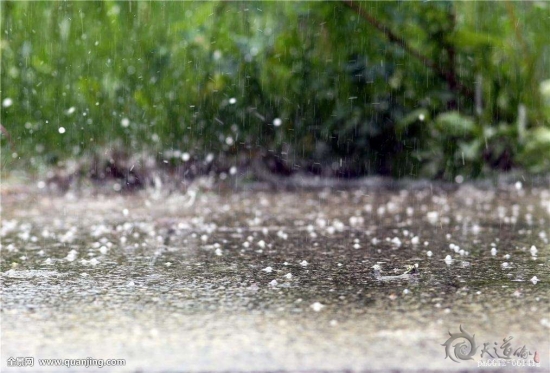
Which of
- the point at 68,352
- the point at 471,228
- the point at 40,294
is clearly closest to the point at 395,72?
the point at 471,228

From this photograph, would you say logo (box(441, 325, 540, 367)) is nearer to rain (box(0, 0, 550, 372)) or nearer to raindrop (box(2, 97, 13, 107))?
rain (box(0, 0, 550, 372))

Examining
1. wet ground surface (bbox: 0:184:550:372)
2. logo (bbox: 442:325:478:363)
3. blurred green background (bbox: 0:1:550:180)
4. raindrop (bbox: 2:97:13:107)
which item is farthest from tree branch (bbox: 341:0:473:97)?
logo (bbox: 442:325:478:363)

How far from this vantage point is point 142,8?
693cm

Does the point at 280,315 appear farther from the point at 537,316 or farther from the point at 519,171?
the point at 519,171

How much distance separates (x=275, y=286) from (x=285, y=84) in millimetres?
4121

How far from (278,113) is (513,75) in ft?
6.63

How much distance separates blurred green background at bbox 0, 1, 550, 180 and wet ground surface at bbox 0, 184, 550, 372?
1401 mm

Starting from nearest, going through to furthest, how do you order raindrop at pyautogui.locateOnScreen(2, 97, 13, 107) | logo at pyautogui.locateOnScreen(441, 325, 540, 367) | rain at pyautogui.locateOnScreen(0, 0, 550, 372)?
logo at pyautogui.locateOnScreen(441, 325, 540, 367)
rain at pyautogui.locateOnScreen(0, 0, 550, 372)
raindrop at pyautogui.locateOnScreen(2, 97, 13, 107)

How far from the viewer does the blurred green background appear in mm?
6684

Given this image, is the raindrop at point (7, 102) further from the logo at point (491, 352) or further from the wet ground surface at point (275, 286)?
the logo at point (491, 352)

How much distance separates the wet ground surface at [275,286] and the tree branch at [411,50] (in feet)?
5.71

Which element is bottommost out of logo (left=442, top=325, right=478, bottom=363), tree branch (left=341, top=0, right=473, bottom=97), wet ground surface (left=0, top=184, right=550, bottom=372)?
wet ground surface (left=0, top=184, right=550, bottom=372)

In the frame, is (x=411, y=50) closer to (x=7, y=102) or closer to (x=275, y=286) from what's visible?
(x=7, y=102)

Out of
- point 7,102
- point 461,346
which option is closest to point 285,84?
point 7,102
